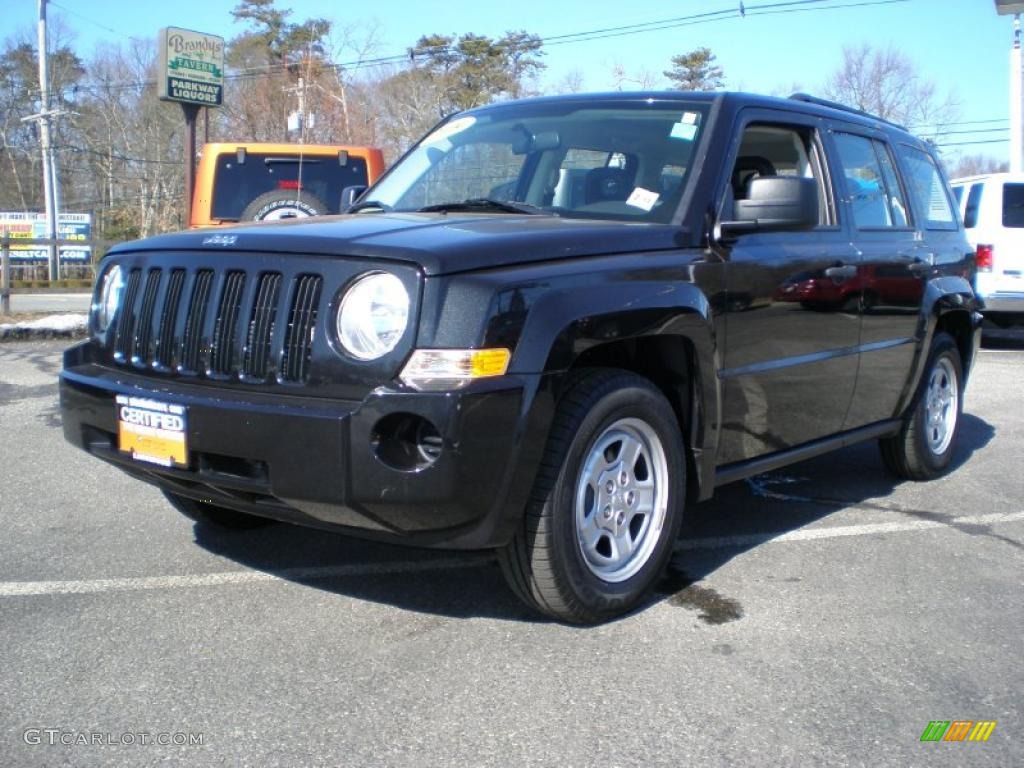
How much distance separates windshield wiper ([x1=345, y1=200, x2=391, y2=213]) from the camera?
14.7 ft

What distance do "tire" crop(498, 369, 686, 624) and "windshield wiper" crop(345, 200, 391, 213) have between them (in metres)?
1.55

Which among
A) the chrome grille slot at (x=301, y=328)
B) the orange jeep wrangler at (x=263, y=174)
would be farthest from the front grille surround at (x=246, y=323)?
the orange jeep wrangler at (x=263, y=174)

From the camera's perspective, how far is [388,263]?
3016 millimetres

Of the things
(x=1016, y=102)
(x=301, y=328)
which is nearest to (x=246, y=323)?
(x=301, y=328)

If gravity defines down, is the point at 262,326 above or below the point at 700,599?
above

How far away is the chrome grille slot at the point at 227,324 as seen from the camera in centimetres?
322

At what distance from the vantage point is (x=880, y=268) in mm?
4809

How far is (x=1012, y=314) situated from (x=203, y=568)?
11.5 metres

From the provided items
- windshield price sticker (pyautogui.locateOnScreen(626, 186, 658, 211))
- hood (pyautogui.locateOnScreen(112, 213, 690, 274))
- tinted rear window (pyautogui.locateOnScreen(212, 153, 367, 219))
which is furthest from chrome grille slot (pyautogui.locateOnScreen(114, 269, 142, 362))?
tinted rear window (pyautogui.locateOnScreen(212, 153, 367, 219))

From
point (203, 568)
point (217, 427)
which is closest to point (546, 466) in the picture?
point (217, 427)

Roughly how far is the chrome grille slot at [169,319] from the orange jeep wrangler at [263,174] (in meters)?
6.63

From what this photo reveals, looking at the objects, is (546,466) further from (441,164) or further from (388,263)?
(441,164)

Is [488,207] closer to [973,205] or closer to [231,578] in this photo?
[231,578]

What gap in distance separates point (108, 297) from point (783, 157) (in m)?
2.90
